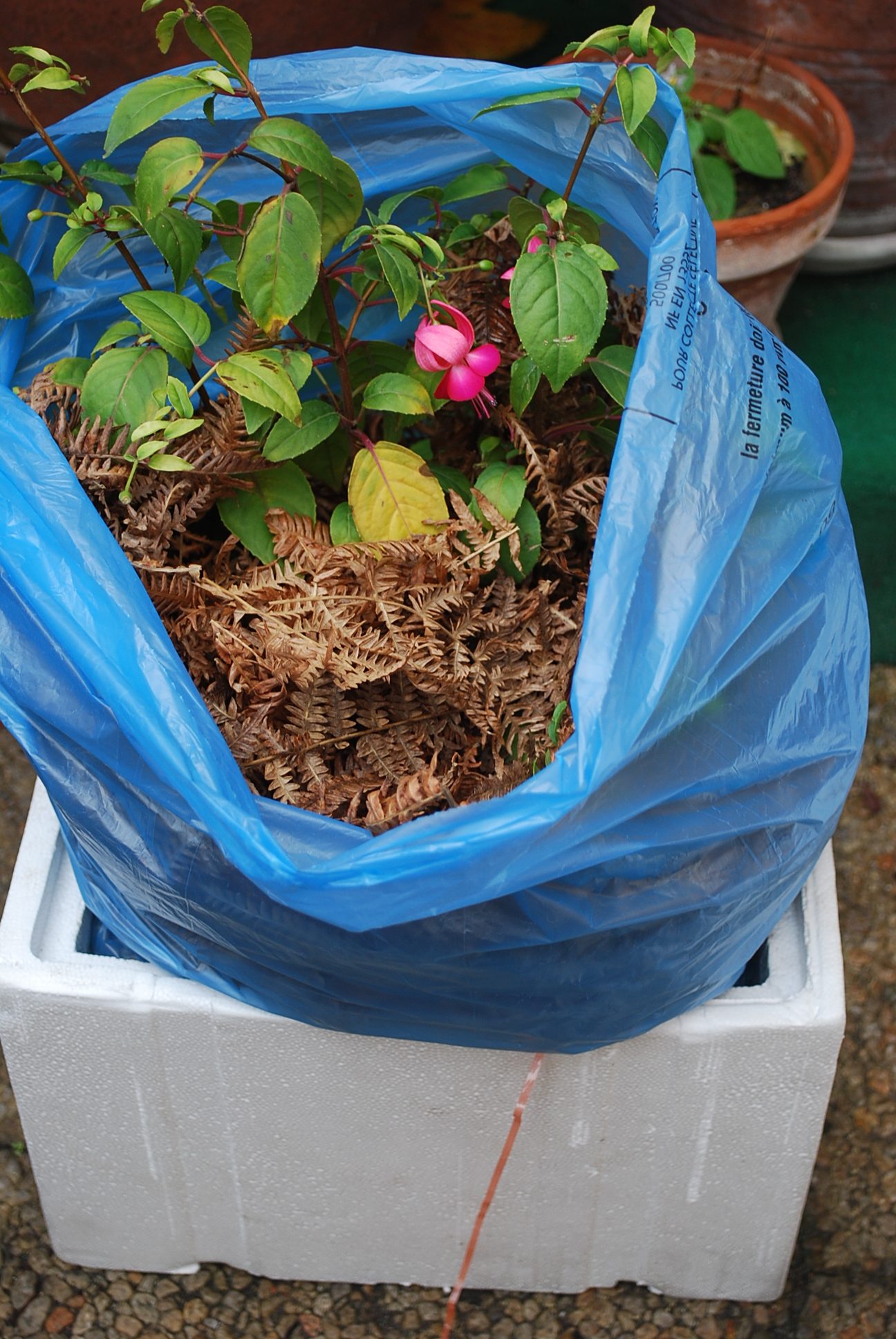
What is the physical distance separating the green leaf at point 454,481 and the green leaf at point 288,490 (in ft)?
0.34

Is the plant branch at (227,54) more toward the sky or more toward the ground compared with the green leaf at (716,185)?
more toward the sky

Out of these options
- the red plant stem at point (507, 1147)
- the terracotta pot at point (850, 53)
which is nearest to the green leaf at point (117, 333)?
the red plant stem at point (507, 1147)

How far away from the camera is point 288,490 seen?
98 centimetres

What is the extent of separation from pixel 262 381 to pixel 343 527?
146mm

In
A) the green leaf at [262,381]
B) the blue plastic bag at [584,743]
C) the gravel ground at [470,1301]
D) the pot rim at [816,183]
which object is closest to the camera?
the blue plastic bag at [584,743]

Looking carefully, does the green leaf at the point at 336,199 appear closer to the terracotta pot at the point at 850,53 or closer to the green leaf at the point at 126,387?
the green leaf at the point at 126,387

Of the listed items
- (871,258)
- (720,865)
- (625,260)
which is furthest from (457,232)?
(871,258)

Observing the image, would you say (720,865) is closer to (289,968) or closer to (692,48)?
(289,968)

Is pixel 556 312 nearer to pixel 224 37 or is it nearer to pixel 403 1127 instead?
pixel 224 37

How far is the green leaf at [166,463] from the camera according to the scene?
882mm

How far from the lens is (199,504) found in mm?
958

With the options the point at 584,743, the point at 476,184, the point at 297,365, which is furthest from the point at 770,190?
the point at 584,743

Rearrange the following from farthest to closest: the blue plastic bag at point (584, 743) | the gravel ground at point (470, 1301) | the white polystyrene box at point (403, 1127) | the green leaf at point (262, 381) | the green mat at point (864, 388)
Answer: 1. the green mat at point (864, 388)
2. the gravel ground at point (470, 1301)
3. the white polystyrene box at point (403, 1127)
4. the green leaf at point (262, 381)
5. the blue plastic bag at point (584, 743)

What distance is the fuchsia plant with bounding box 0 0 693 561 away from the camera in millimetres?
836
